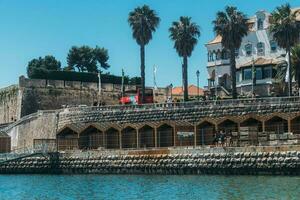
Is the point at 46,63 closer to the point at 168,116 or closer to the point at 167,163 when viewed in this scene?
the point at 168,116

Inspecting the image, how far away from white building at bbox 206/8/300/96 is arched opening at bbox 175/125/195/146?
938 inches

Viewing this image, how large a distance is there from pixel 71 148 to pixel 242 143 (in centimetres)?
1677

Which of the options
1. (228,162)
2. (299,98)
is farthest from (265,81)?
(228,162)

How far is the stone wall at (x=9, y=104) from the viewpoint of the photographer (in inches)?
3381

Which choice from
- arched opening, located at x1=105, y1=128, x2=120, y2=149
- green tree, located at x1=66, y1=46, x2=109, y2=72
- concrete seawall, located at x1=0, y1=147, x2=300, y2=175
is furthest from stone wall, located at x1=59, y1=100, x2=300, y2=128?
green tree, located at x1=66, y1=46, x2=109, y2=72

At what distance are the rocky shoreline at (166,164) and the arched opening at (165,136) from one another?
16.8 feet

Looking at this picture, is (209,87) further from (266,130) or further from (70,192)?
(70,192)

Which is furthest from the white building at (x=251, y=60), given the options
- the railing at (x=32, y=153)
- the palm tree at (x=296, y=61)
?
the railing at (x=32, y=153)

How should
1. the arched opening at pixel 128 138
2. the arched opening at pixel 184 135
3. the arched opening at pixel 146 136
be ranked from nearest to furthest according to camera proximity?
the arched opening at pixel 184 135 → the arched opening at pixel 146 136 → the arched opening at pixel 128 138

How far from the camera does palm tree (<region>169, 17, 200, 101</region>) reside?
249ft

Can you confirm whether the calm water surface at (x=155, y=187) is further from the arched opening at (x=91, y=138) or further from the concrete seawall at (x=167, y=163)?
the arched opening at (x=91, y=138)

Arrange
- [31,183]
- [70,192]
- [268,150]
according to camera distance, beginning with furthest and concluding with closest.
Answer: [31,183] < [268,150] < [70,192]

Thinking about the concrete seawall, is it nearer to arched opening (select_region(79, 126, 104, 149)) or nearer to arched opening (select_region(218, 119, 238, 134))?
arched opening (select_region(79, 126, 104, 149))

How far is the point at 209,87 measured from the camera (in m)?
87.2
